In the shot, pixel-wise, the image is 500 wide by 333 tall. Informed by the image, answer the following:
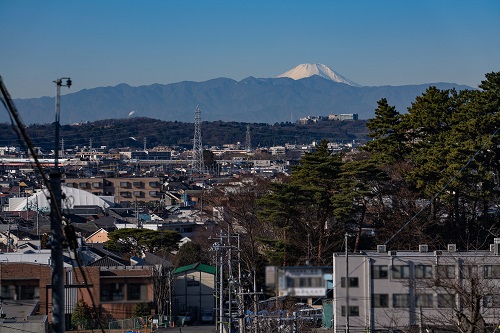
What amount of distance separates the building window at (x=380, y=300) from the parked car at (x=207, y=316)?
6395 millimetres

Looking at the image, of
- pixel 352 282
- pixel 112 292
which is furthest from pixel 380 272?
pixel 112 292

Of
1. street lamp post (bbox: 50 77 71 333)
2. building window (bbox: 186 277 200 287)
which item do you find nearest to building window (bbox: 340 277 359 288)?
street lamp post (bbox: 50 77 71 333)

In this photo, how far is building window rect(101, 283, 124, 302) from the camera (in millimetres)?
5832

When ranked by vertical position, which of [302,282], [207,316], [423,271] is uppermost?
[302,282]

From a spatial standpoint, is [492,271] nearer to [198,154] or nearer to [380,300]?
[380,300]

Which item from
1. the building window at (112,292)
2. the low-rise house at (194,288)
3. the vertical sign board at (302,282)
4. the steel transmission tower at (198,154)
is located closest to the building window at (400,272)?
the building window at (112,292)

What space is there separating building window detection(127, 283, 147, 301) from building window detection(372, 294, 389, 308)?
323cm

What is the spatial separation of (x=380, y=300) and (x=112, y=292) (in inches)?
153

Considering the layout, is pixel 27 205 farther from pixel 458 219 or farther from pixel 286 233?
pixel 458 219

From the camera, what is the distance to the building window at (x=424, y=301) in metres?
8.77

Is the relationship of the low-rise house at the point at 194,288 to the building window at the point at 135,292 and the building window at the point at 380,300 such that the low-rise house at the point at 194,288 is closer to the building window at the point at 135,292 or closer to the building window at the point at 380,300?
the building window at the point at 380,300

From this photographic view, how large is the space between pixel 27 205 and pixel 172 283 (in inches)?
656

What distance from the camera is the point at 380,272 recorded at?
959 centimetres

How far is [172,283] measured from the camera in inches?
616
